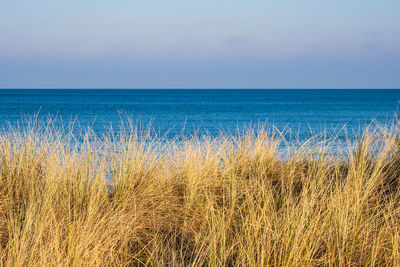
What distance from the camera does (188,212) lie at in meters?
3.79

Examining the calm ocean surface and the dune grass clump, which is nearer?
the dune grass clump

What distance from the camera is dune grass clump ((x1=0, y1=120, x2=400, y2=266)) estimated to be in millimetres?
2635

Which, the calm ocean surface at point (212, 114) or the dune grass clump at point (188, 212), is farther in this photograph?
the calm ocean surface at point (212, 114)

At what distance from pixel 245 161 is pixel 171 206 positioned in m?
1.50

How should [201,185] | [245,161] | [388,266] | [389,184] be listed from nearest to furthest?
1. [388,266]
2. [201,185]
3. [389,184]
4. [245,161]

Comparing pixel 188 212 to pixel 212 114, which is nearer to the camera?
pixel 188 212

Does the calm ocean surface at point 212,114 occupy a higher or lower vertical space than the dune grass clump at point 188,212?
lower

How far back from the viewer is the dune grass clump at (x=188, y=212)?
263 cm

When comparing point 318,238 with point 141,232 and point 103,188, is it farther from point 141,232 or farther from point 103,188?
point 103,188

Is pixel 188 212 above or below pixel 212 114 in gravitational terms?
above

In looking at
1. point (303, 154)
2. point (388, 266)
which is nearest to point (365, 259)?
point (388, 266)

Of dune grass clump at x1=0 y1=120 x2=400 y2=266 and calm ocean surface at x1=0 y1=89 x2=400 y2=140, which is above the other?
dune grass clump at x1=0 y1=120 x2=400 y2=266

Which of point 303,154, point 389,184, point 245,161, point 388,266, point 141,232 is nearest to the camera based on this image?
point 388,266

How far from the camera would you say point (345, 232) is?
2818mm
